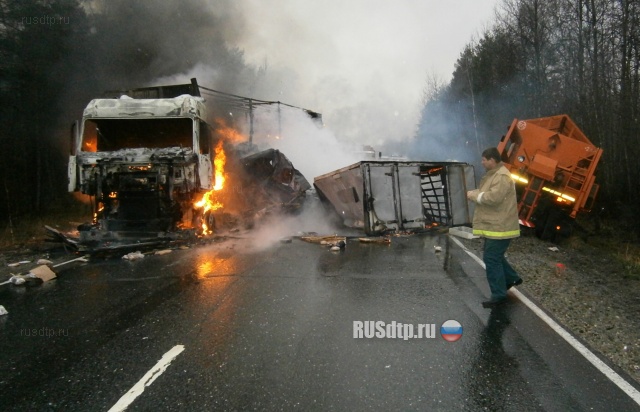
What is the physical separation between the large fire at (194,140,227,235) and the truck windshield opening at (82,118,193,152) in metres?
1.24

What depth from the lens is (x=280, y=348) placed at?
3586 millimetres

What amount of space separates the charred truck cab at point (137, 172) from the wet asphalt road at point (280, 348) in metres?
2.45

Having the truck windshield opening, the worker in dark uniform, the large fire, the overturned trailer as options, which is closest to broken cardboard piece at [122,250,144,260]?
the large fire

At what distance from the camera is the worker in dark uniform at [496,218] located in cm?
468

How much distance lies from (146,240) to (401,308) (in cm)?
594

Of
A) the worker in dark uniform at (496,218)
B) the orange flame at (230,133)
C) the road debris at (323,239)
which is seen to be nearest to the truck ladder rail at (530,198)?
the road debris at (323,239)

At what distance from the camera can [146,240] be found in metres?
8.45

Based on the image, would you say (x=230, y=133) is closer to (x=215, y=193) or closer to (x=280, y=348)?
(x=215, y=193)

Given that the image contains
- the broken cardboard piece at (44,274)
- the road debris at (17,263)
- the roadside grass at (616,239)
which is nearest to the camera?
the broken cardboard piece at (44,274)

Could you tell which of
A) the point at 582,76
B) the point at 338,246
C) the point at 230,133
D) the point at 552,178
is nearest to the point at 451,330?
the point at 338,246

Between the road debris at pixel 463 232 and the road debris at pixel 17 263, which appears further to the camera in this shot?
the road debris at pixel 463 232

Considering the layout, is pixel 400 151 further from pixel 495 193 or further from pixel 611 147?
pixel 495 193

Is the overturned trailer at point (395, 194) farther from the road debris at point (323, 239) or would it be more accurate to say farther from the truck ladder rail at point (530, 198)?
the truck ladder rail at point (530, 198)

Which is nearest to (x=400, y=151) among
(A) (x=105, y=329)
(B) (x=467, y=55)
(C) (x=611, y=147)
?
(B) (x=467, y=55)
